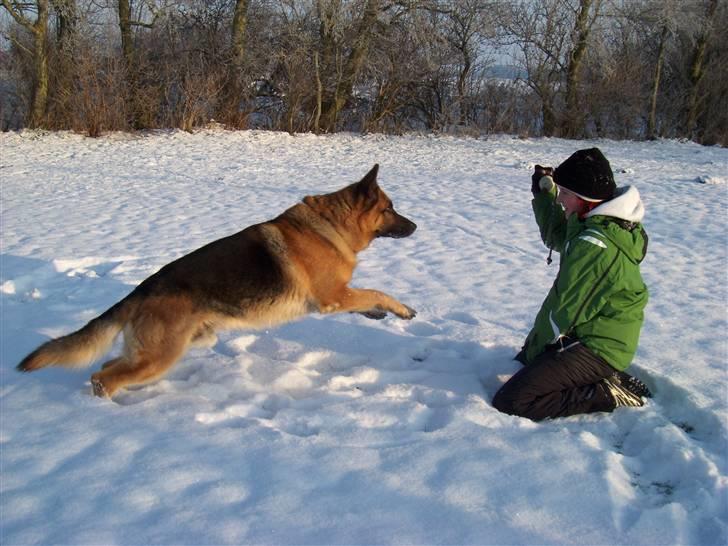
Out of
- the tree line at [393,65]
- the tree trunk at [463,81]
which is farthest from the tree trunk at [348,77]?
the tree trunk at [463,81]

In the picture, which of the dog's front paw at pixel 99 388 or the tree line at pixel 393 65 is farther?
the tree line at pixel 393 65

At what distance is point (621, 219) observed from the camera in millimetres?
3449

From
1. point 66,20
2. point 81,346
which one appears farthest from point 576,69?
point 81,346

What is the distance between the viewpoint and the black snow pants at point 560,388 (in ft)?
11.3

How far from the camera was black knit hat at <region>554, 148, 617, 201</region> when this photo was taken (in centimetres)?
348

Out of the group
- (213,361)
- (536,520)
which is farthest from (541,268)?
(536,520)

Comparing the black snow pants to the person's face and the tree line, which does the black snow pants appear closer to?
the person's face

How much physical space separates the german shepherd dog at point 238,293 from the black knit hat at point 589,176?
1.35m

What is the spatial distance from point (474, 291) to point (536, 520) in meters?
3.38

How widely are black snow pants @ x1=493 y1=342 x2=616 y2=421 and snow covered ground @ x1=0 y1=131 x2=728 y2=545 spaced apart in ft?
0.29

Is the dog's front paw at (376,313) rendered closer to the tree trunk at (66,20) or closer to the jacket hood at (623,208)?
the jacket hood at (623,208)

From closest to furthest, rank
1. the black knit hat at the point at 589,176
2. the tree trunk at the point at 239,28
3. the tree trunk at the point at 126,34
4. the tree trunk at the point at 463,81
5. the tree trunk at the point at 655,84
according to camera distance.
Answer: the black knit hat at the point at 589,176 → the tree trunk at the point at 126,34 → the tree trunk at the point at 239,28 → the tree trunk at the point at 655,84 → the tree trunk at the point at 463,81

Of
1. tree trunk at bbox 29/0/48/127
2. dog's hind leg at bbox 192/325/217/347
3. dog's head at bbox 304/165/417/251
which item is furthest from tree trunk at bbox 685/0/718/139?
dog's hind leg at bbox 192/325/217/347

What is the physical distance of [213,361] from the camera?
4.20 metres
